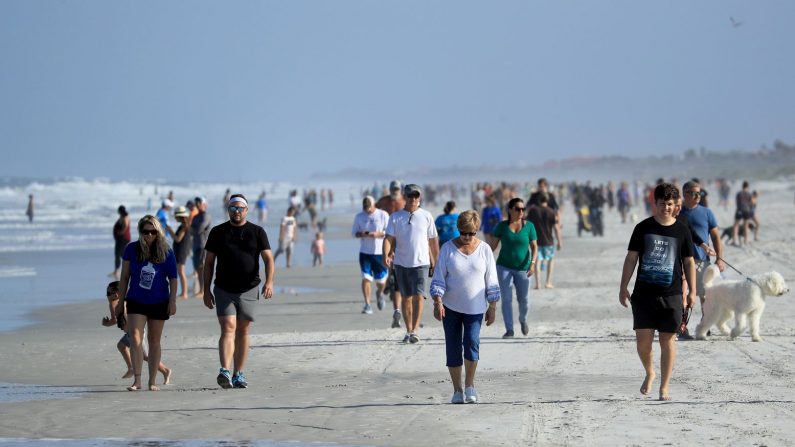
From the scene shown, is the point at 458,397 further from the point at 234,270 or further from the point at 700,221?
the point at 700,221

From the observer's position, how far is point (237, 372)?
10.1m

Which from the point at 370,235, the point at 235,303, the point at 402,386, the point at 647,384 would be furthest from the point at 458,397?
the point at 370,235

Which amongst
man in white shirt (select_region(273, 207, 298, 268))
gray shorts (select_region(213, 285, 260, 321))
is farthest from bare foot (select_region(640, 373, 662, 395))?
man in white shirt (select_region(273, 207, 298, 268))

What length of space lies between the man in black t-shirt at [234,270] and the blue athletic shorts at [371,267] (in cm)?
547

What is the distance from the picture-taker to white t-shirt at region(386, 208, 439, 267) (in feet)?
40.7

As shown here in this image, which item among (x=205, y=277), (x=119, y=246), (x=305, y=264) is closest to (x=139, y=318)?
(x=205, y=277)

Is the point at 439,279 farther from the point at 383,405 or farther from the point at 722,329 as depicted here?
the point at 722,329

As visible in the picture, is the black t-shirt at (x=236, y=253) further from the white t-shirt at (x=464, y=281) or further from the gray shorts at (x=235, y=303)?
the white t-shirt at (x=464, y=281)

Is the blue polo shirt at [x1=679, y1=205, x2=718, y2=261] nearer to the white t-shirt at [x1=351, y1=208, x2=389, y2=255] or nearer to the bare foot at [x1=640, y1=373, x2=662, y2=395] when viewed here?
the bare foot at [x1=640, y1=373, x2=662, y2=395]

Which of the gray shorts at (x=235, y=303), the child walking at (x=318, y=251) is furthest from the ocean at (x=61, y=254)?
the gray shorts at (x=235, y=303)

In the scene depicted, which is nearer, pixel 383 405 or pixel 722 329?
pixel 383 405

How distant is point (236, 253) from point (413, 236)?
306 cm

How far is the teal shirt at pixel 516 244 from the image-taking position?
12719mm

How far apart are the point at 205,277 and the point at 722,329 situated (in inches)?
225
